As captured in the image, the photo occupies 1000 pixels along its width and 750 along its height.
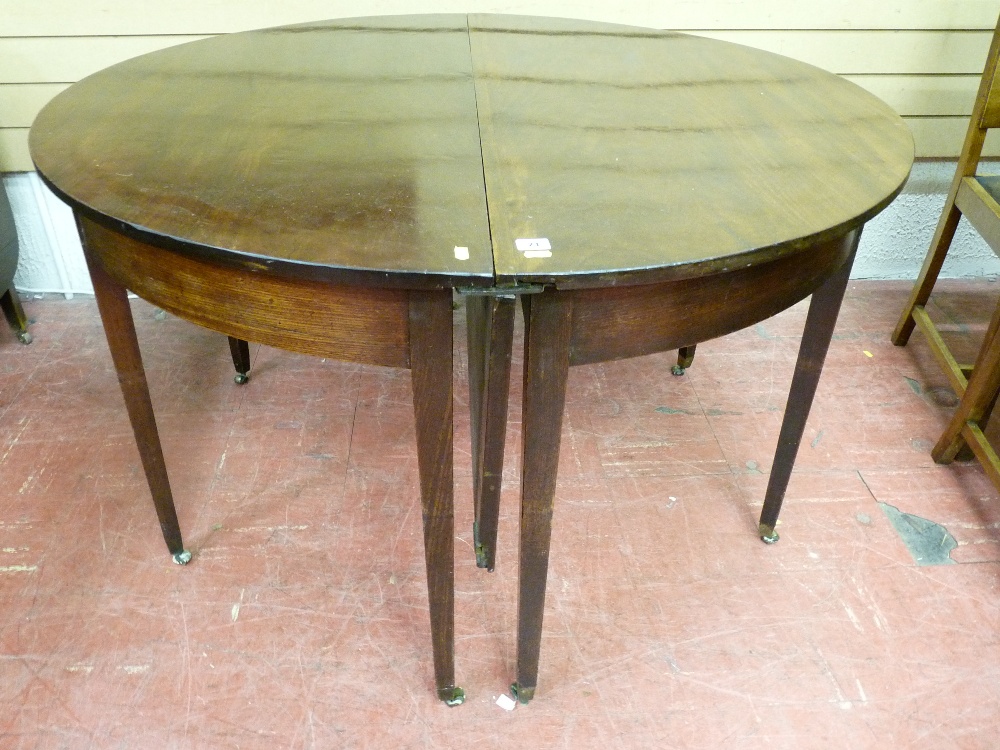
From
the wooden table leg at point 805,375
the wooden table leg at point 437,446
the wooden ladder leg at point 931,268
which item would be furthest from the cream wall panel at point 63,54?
the wooden ladder leg at point 931,268

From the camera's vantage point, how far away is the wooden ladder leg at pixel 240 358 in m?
2.09

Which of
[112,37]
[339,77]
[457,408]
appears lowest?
[457,408]

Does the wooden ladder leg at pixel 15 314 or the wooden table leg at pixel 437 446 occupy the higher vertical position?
the wooden table leg at pixel 437 446

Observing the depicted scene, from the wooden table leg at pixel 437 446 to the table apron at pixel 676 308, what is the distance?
158 mm

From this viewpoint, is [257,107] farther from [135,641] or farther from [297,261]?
[135,641]

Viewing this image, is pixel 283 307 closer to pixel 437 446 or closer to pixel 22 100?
pixel 437 446

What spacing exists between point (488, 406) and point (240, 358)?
3.12 ft

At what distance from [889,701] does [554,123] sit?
3.72 ft

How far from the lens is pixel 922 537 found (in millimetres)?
1741

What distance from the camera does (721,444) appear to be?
1996 mm

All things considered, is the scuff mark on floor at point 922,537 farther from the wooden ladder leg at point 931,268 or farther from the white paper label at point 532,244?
the white paper label at point 532,244

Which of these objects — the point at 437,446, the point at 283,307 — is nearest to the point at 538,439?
the point at 437,446

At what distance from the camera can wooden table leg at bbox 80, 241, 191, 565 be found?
1.27m

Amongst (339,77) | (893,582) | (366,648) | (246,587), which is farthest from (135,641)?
(893,582)
